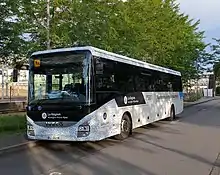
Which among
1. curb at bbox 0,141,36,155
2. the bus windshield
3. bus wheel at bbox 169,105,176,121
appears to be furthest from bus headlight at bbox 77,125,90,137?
bus wheel at bbox 169,105,176,121

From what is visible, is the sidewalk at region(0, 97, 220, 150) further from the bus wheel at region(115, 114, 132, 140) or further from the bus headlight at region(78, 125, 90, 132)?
the bus wheel at region(115, 114, 132, 140)

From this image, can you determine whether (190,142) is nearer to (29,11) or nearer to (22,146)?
(22,146)

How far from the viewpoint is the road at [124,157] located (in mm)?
8852

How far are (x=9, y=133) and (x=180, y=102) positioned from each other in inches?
525

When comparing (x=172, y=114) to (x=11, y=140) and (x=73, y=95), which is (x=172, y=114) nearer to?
(x=11, y=140)

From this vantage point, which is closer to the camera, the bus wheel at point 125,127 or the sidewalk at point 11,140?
the sidewalk at point 11,140

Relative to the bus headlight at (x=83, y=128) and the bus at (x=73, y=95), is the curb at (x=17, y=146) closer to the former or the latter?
the bus at (x=73, y=95)

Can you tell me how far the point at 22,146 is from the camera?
12523 mm

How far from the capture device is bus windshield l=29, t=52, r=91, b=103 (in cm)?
1183

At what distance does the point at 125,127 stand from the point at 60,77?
3.48 m

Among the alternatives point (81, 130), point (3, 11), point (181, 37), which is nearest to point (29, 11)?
point (3, 11)

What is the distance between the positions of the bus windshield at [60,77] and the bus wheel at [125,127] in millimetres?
2798

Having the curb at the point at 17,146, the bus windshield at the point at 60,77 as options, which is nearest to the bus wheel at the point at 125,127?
the bus windshield at the point at 60,77

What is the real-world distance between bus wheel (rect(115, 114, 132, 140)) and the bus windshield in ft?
9.18
